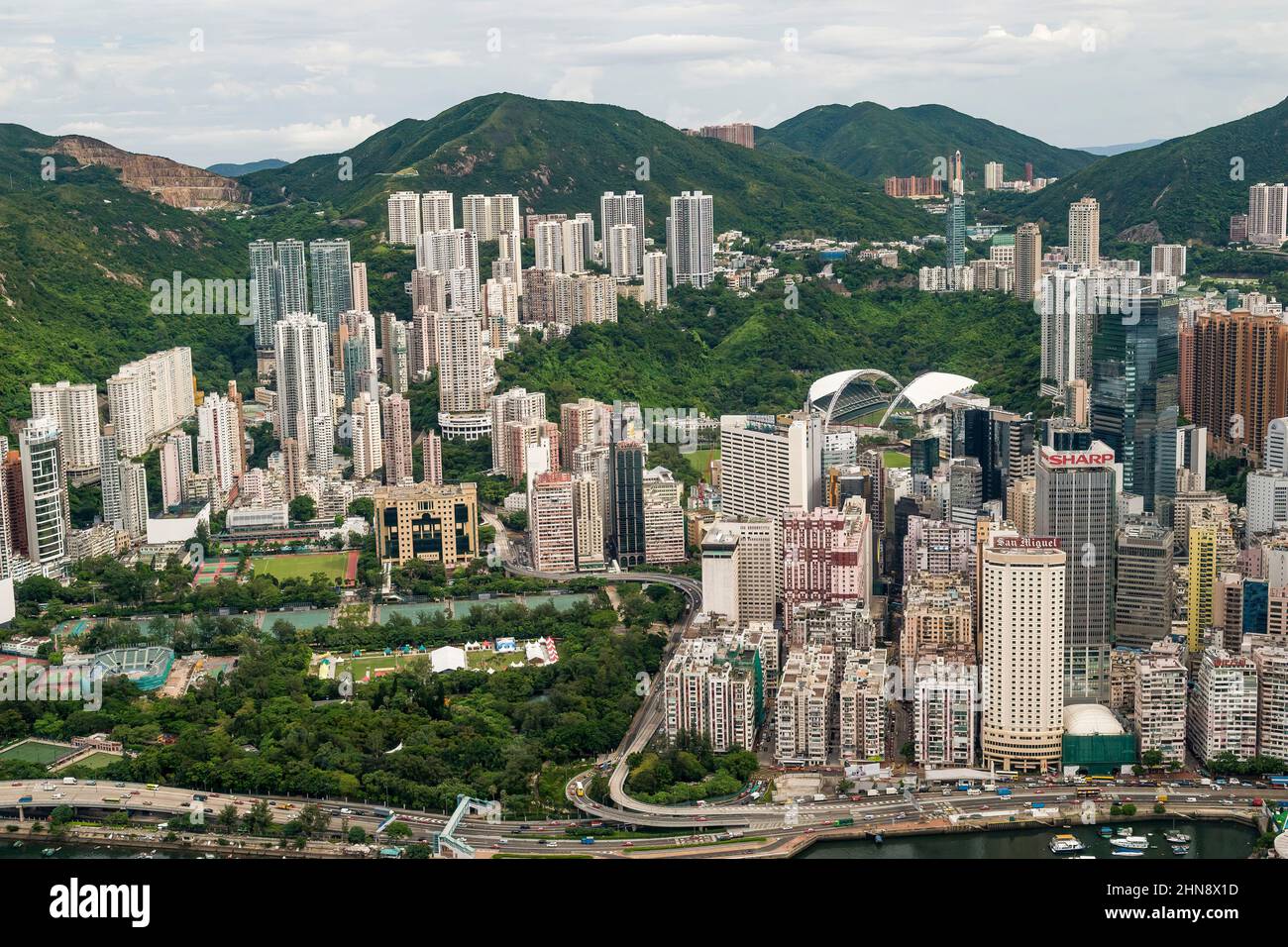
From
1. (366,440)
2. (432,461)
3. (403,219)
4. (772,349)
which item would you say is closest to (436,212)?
(403,219)

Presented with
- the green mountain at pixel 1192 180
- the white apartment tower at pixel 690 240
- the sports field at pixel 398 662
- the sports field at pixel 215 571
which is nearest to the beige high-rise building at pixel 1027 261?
the green mountain at pixel 1192 180

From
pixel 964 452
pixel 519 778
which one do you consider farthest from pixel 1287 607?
pixel 519 778

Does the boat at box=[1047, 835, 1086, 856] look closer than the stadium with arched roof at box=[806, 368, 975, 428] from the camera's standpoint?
Yes

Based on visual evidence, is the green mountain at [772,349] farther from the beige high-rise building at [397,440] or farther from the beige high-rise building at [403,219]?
the beige high-rise building at [403,219]

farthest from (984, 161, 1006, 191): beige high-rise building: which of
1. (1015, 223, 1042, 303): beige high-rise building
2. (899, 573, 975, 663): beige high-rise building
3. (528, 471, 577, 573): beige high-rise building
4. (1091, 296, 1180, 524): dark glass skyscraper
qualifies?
(899, 573, 975, 663): beige high-rise building

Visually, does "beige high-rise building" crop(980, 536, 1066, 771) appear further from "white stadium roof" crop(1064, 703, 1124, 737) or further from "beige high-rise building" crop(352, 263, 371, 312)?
"beige high-rise building" crop(352, 263, 371, 312)
